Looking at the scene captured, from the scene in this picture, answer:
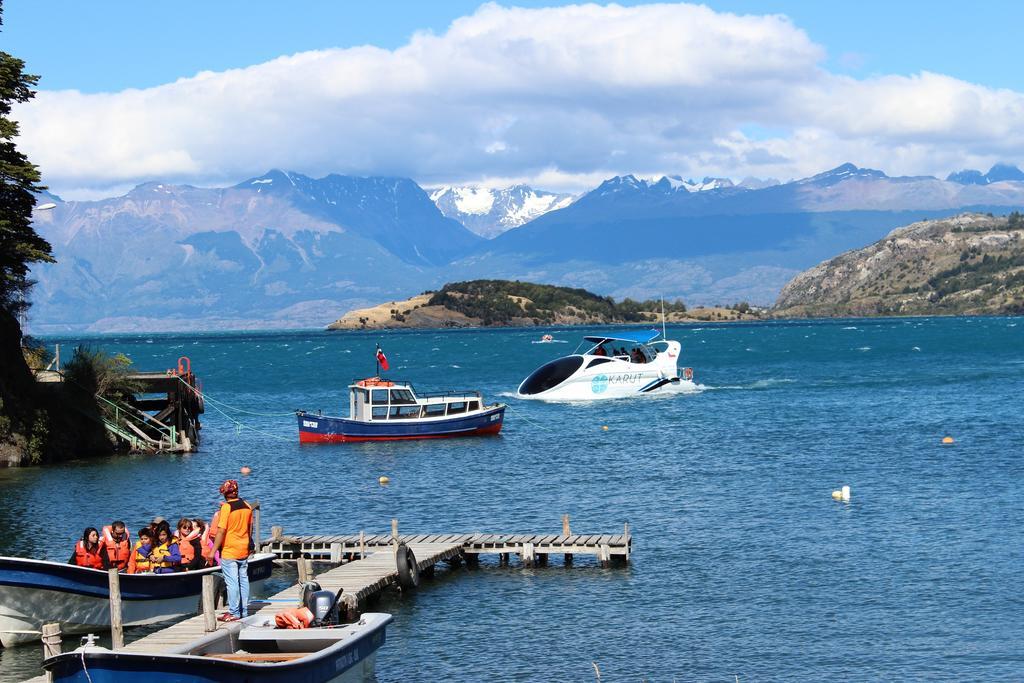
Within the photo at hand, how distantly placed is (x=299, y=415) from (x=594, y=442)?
17.1 metres

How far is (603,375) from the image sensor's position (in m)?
105

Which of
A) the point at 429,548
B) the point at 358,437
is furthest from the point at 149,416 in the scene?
the point at 429,548

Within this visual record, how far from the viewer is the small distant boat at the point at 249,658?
76.2 ft

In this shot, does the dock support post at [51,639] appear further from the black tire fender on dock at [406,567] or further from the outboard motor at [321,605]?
the black tire fender on dock at [406,567]

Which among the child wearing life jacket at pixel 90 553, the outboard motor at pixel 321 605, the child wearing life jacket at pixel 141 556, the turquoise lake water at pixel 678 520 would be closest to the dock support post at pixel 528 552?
the turquoise lake water at pixel 678 520

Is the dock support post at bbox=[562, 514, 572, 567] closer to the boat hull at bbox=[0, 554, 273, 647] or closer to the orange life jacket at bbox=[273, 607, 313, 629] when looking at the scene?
the boat hull at bbox=[0, 554, 273, 647]

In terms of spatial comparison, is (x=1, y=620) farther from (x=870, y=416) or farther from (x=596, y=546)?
(x=870, y=416)

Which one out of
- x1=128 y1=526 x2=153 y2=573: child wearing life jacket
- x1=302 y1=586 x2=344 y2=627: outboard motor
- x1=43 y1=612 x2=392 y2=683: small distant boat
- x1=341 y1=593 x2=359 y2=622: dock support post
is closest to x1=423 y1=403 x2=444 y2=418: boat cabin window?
x1=341 y1=593 x2=359 y2=622: dock support post

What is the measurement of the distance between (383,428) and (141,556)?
4242 centimetres

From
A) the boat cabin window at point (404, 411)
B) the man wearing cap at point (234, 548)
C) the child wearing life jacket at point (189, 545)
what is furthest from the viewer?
the boat cabin window at point (404, 411)

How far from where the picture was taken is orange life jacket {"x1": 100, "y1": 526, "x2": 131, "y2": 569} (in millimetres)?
32844

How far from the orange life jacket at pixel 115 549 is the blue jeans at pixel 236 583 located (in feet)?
17.2

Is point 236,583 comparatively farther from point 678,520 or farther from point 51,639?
point 678,520

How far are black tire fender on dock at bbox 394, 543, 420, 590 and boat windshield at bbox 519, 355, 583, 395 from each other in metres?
65.9
